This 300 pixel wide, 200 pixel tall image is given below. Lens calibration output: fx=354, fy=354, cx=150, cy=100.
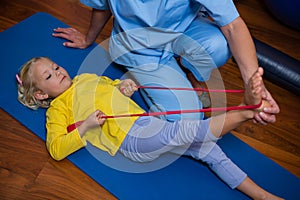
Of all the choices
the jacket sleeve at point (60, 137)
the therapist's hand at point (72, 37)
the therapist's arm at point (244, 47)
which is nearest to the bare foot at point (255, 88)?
the therapist's arm at point (244, 47)

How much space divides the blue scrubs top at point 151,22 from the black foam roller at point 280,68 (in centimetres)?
42

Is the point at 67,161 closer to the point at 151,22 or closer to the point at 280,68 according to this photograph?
the point at 151,22

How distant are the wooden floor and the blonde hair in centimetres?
10

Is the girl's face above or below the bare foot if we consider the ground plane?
below

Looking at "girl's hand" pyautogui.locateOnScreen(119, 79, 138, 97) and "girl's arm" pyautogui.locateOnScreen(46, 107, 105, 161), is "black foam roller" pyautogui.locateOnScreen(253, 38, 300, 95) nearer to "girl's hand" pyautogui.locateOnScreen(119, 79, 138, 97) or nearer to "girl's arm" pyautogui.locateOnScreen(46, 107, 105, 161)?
"girl's hand" pyautogui.locateOnScreen(119, 79, 138, 97)

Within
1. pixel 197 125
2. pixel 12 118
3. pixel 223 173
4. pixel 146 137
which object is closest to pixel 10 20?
pixel 12 118

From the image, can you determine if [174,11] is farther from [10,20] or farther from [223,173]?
[10,20]

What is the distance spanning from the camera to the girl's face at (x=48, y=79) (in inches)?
49.8

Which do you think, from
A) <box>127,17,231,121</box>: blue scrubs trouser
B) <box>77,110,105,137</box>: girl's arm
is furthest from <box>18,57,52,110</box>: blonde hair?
<box>127,17,231,121</box>: blue scrubs trouser

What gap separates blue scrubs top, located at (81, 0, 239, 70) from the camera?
117 cm

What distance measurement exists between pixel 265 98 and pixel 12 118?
946mm

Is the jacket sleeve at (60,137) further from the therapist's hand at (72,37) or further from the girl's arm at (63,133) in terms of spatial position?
the therapist's hand at (72,37)

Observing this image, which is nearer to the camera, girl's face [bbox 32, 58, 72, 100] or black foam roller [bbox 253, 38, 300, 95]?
girl's face [bbox 32, 58, 72, 100]

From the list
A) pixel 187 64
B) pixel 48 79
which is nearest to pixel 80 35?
pixel 48 79
